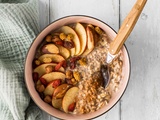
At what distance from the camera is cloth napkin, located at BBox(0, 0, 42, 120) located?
1.11m

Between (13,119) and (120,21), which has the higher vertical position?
(120,21)

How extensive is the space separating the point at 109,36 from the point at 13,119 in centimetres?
38

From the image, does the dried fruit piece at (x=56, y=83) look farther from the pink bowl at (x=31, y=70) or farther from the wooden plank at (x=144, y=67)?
the wooden plank at (x=144, y=67)

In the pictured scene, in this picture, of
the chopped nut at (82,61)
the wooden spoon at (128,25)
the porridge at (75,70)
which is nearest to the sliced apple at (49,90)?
the porridge at (75,70)

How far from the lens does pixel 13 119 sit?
1.14 m

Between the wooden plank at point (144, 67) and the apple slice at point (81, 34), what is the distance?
15 centimetres

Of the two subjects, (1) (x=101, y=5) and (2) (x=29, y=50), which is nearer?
(2) (x=29, y=50)

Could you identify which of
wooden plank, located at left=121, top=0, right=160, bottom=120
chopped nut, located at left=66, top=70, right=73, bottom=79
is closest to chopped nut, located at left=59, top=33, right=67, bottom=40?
chopped nut, located at left=66, top=70, right=73, bottom=79

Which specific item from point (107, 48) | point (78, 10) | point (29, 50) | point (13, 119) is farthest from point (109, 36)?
point (13, 119)

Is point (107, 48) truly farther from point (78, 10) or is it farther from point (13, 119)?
point (13, 119)

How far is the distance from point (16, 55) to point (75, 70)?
19 centimetres

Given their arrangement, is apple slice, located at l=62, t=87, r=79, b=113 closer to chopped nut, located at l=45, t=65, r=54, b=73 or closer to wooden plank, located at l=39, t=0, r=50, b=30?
chopped nut, located at l=45, t=65, r=54, b=73

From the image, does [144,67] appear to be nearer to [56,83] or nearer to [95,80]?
[95,80]

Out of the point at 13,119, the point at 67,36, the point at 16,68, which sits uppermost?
the point at 67,36
